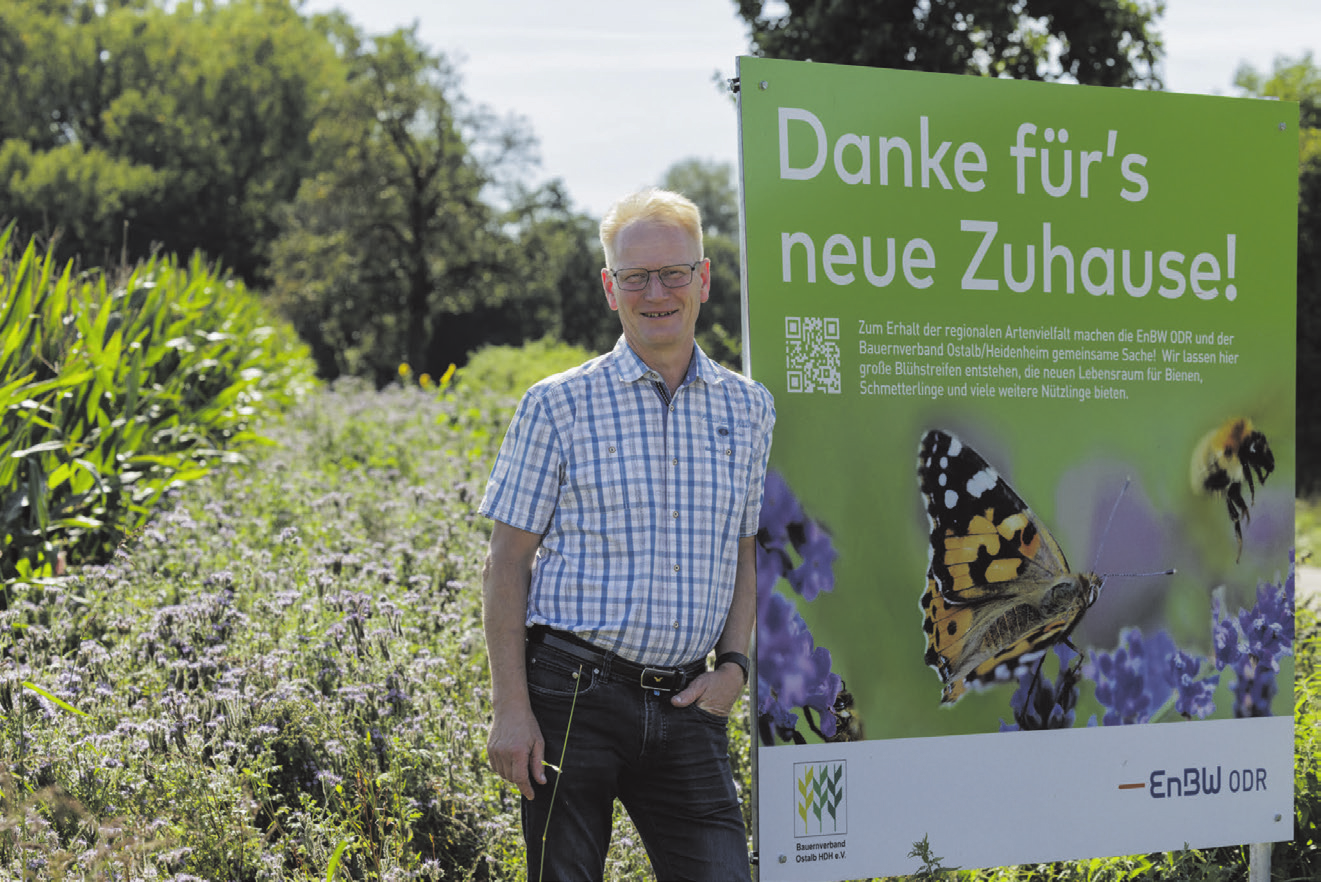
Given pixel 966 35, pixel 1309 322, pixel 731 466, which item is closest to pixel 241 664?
pixel 731 466

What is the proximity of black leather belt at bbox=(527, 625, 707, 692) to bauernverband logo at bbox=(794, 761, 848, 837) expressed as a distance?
2.16 ft

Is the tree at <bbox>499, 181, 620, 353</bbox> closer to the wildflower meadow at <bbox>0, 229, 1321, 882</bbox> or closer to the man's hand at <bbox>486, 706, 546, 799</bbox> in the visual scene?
the wildflower meadow at <bbox>0, 229, 1321, 882</bbox>

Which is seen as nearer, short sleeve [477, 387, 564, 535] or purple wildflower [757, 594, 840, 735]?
short sleeve [477, 387, 564, 535]

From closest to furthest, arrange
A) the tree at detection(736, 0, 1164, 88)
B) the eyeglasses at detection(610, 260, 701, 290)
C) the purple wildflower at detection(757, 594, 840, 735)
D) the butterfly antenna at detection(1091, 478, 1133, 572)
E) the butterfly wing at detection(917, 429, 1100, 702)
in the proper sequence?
1. the eyeglasses at detection(610, 260, 701, 290)
2. the purple wildflower at detection(757, 594, 840, 735)
3. the butterfly wing at detection(917, 429, 1100, 702)
4. the butterfly antenna at detection(1091, 478, 1133, 572)
5. the tree at detection(736, 0, 1164, 88)

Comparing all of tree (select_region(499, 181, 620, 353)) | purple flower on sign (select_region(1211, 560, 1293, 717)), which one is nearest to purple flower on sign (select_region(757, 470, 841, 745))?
purple flower on sign (select_region(1211, 560, 1293, 717))

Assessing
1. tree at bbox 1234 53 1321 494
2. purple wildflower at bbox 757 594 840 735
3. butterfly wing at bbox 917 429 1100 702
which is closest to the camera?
purple wildflower at bbox 757 594 840 735

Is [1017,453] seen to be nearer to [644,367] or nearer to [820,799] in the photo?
[820,799]

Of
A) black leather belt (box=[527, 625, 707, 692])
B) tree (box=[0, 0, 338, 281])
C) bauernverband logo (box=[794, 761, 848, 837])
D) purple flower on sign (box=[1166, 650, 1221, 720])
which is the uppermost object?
tree (box=[0, 0, 338, 281])

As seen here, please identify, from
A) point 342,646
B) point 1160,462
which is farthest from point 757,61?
point 342,646

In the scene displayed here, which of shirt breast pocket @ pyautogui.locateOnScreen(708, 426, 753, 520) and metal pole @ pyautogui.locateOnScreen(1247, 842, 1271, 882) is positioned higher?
shirt breast pocket @ pyautogui.locateOnScreen(708, 426, 753, 520)

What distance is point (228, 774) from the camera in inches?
112

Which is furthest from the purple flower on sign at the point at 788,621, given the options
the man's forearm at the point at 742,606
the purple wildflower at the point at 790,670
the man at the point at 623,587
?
the man at the point at 623,587

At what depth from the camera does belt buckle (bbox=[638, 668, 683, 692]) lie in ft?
7.60

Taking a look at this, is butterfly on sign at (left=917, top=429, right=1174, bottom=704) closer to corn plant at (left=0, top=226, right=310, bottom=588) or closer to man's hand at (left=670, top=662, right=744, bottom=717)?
man's hand at (left=670, top=662, right=744, bottom=717)
